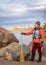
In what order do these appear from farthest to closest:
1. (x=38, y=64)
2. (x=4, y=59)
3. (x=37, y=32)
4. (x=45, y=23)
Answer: (x=45, y=23) → (x=4, y=59) → (x=37, y=32) → (x=38, y=64)

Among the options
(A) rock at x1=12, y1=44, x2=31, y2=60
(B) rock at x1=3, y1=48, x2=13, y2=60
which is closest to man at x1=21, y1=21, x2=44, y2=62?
(A) rock at x1=12, y1=44, x2=31, y2=60

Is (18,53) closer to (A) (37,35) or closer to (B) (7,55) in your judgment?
(B) (7,55)

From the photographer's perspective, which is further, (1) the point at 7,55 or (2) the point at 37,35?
(1) the point at 7,55

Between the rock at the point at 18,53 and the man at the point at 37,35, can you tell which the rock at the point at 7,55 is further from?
the man at the point at 37,35

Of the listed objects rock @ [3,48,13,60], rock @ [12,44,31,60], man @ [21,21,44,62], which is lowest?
rock @ [3,48,13,60]

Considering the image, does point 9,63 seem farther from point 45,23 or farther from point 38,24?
point 45,23

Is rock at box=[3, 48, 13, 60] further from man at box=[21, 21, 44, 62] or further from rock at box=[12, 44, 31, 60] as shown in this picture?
man at box=[21, 21, 44, 62]

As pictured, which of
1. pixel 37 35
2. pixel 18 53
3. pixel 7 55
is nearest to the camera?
pixel 37 35

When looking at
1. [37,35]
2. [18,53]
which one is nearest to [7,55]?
[18,53]

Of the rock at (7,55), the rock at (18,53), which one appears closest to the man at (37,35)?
the rock at (18,53)

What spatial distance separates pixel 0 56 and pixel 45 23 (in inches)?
126

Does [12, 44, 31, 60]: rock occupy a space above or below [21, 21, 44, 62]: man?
below

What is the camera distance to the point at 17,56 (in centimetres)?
1496

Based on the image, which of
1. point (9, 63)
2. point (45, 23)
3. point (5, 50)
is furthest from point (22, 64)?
point (45, 23)
